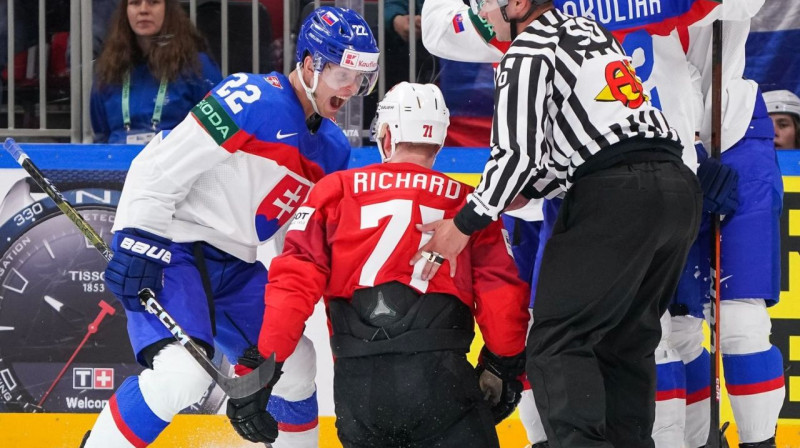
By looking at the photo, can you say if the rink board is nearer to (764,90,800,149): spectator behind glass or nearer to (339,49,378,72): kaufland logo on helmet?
(764,90,800,149): spectator behind glass

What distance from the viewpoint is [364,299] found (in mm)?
2684

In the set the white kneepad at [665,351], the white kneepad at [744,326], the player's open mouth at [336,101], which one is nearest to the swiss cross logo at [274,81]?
the player's open mouth at [336,101]

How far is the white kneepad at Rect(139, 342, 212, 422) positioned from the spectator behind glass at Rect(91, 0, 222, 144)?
1305 mm

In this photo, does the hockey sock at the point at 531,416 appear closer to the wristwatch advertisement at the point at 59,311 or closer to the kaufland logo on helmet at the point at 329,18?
the kaufland logo on helmet at the point at 329,18

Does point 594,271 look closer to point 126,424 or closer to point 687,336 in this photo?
point 687,336

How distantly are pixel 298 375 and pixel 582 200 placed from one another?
100 cm

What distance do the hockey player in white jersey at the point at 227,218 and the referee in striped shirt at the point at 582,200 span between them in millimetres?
569

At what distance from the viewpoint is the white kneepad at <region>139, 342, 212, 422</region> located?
2877mm

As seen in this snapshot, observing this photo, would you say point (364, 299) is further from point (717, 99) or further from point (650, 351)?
point (717, 99)

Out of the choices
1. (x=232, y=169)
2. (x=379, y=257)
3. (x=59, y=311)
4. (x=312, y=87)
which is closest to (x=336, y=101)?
(x=312, y=87)

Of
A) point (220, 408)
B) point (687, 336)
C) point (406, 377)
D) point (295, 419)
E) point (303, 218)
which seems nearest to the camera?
point (406, 377)

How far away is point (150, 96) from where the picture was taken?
4031mm

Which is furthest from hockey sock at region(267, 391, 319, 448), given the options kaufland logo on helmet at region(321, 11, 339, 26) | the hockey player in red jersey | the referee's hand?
kaufland logo on helmet at region(321, 11, 339, 26)

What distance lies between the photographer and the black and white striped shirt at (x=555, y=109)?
2617 mm
